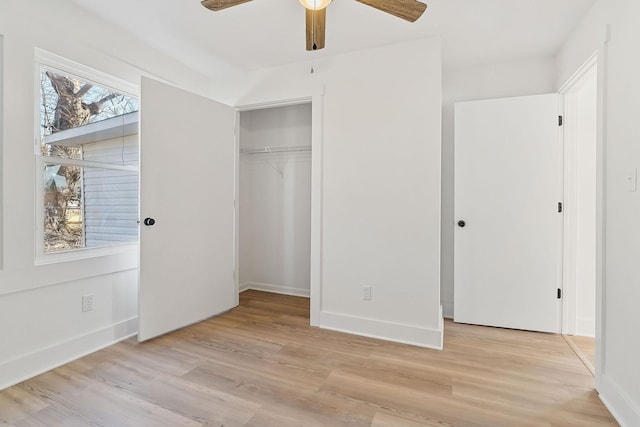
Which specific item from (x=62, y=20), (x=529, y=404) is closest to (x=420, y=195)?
(x=529, y=404)

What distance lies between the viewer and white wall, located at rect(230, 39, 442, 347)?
8.09 ft

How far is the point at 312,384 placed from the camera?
6.25 ft

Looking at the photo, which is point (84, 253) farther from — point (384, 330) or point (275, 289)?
point (384, 330)

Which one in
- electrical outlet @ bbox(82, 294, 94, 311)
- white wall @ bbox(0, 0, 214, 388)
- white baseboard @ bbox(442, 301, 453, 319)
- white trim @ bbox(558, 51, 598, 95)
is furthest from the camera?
white baseboard @ bbox(442, 301, 453, 319)

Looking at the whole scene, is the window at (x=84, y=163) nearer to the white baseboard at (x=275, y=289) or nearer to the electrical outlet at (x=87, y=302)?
the electrical outlet at (x=87, y=302)

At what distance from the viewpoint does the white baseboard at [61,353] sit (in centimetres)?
186

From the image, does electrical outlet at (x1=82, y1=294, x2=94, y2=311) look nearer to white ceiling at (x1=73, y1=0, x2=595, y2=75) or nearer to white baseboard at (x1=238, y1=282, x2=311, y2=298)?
white baseboard at (x1=238, y1=282, x2=311, y2=298)

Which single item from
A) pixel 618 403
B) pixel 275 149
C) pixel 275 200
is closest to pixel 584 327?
pixel 618 403

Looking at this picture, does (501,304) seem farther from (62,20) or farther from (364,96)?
(62,20)

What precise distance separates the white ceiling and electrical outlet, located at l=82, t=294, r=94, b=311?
206 cm

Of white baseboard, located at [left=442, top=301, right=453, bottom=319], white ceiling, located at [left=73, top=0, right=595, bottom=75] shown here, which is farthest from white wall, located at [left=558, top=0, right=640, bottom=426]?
white baseboard, located at [left=442, top=301, right=453, bottom=319]

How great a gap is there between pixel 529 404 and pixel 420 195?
4.82 feet

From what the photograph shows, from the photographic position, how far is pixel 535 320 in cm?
272

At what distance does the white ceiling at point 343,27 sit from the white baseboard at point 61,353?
92.5 inches
